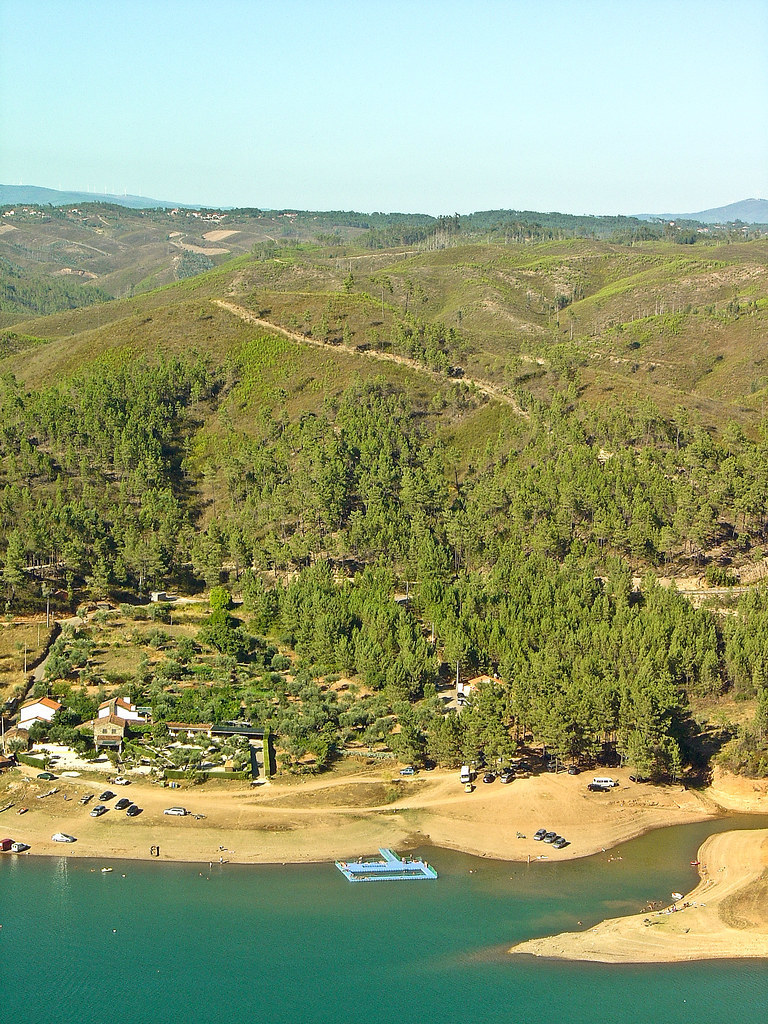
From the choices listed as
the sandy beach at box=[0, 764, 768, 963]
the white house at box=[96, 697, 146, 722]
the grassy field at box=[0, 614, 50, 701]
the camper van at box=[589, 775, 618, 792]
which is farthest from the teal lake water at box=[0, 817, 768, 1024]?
the grassy field at box=[0, 614, 50, 701]

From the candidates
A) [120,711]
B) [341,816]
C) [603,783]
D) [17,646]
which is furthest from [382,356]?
[341,816]

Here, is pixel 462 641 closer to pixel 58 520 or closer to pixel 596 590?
pixel 596 590

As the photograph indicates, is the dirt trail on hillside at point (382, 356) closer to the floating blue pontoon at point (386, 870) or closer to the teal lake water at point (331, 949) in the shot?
the floating blue pontoon at point (386, 870)

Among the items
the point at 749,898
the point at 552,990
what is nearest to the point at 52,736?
the point at 552,990

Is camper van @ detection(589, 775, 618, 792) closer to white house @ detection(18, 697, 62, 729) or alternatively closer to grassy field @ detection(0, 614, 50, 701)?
white house @ detection(18, 697, 62, 729)

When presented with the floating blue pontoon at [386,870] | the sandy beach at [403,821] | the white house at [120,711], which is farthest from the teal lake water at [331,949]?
the white house at [120,711]

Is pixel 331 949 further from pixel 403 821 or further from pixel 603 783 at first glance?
pixel 603 783
